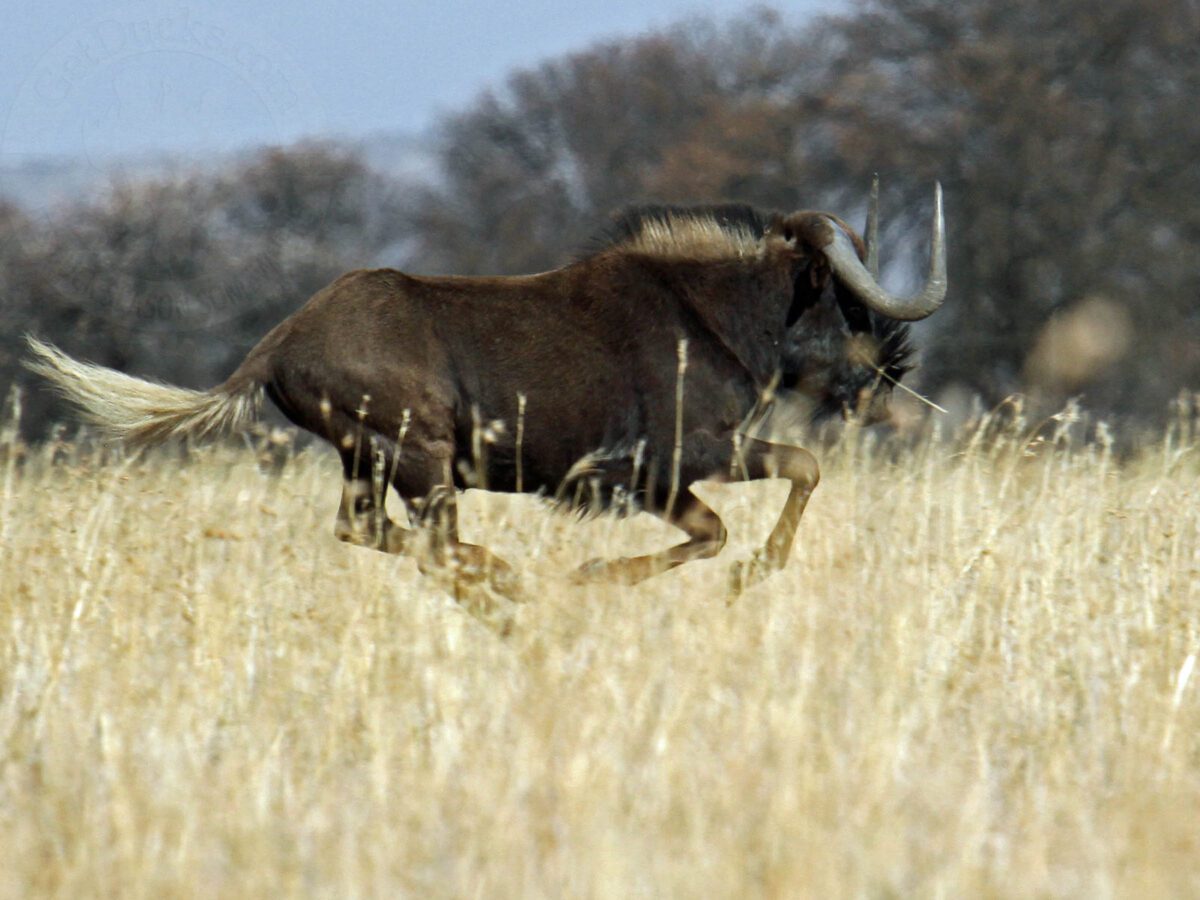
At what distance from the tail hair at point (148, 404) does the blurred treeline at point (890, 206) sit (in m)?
11.9

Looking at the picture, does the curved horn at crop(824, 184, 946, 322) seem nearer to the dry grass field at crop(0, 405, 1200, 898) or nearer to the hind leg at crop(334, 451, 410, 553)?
the dry grass field at crop(0, 405, 1200, 898)

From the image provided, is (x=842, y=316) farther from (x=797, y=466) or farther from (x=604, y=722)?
(x=604, y=722)

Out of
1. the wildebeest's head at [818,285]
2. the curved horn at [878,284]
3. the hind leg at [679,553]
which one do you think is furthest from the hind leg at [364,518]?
the curved horn at [878,284]

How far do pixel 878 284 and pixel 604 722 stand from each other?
333 centimetres

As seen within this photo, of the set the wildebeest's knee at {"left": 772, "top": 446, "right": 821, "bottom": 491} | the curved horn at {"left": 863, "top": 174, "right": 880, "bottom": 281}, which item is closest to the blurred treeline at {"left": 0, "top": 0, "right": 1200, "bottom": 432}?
the curved horn at {"left": 863, "top": 174, "right": 880, "bottom": 281}

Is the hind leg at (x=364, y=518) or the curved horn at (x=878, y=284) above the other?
the curved horn at (x=878, y=284)

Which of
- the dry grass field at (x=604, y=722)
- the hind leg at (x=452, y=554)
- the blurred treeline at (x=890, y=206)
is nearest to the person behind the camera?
the dry grass field at (x=604, y=722)

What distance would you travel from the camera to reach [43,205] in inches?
1019

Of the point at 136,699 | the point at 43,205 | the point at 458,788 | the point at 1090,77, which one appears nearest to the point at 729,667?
the point at 458,788

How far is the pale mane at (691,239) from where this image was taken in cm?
689

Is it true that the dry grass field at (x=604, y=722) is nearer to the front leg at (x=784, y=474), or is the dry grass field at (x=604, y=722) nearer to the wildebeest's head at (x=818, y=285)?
the front leg at (x=784, y=474)

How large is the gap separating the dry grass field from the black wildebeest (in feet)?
1.00

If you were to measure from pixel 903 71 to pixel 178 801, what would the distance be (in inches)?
751

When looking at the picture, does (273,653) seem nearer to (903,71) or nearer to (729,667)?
(729,667)
